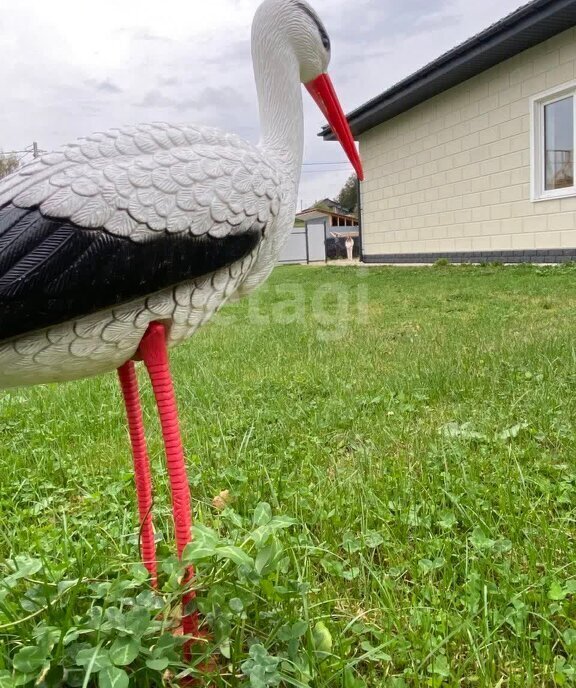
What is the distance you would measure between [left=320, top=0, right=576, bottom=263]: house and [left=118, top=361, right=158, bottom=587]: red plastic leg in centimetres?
804

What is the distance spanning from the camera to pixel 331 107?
1.59m

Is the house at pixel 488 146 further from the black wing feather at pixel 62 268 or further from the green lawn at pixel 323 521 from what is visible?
the black wing feather at pixel 62 268

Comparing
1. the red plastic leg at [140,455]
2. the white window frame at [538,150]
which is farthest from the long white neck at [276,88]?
the white window frame at [538,150]

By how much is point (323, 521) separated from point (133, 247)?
3.67 ft

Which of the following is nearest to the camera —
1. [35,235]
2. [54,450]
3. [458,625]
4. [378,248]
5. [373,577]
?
[35,235]

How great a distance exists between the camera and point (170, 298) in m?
1.14

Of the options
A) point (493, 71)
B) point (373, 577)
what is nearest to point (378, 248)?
point (493, 71)

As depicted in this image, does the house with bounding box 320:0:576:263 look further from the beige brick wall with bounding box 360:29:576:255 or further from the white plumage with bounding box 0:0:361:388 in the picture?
the white plumage with bounding box 0:0:361:388

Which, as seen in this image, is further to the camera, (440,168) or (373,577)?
(440,168)

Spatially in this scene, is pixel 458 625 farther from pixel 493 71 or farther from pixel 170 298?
pixel 493 71

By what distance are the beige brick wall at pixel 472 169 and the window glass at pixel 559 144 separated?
0.26 meters

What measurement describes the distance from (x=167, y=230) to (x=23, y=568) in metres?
0.74

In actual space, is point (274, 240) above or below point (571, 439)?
above

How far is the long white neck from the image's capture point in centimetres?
136
